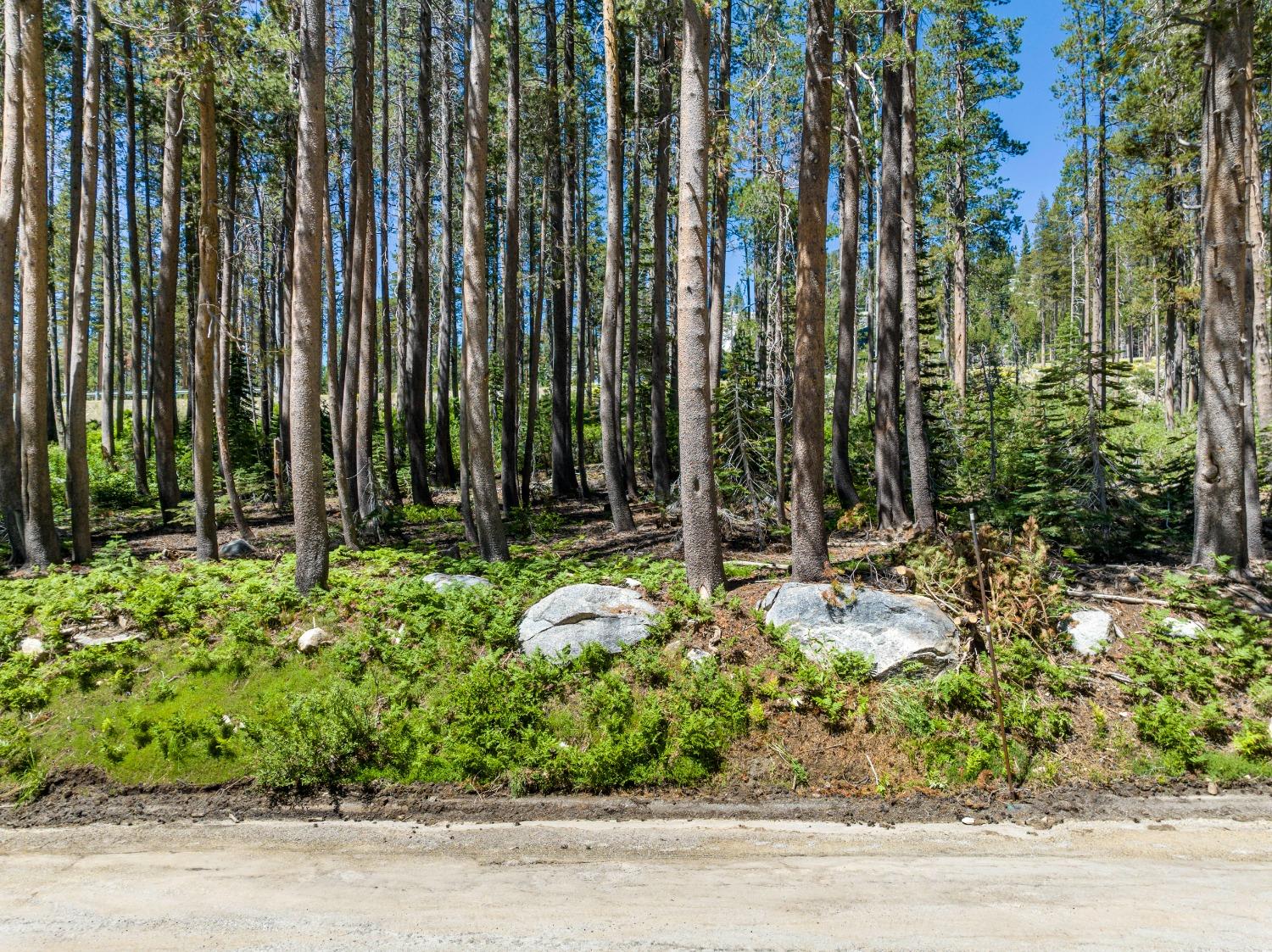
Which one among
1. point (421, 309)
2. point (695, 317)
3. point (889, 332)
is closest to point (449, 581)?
point (695, 317)

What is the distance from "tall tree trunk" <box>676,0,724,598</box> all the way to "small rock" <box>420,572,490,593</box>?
95.7 inches

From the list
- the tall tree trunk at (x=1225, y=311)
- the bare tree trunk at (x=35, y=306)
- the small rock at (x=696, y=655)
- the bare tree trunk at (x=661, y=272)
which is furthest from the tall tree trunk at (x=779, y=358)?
the bare tree trunk at (x=35, y=306)

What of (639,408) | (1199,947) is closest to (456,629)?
(1199,947)

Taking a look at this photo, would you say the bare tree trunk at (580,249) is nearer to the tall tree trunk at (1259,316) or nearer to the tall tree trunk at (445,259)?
the tall tree trunk at (445,259)

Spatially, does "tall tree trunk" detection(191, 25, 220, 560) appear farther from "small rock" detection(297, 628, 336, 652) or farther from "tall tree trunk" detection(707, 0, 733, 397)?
"tall tree trunk" detection(707, 0, 733, 397)

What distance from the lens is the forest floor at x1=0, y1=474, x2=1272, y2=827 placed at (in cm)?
562

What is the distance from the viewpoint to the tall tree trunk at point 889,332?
1180cm

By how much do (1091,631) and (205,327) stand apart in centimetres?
1103

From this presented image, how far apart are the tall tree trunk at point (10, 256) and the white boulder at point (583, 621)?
24.8 ft

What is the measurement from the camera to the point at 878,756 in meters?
5.93

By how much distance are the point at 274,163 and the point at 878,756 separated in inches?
846

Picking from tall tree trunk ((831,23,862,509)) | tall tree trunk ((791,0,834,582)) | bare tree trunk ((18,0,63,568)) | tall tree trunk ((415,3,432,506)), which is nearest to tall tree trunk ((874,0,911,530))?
tall tree trunk ((831,23,862,509))

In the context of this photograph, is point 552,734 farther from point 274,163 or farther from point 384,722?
point 274,163

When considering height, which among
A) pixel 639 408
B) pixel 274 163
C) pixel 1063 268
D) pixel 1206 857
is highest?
pixel 1063 268
